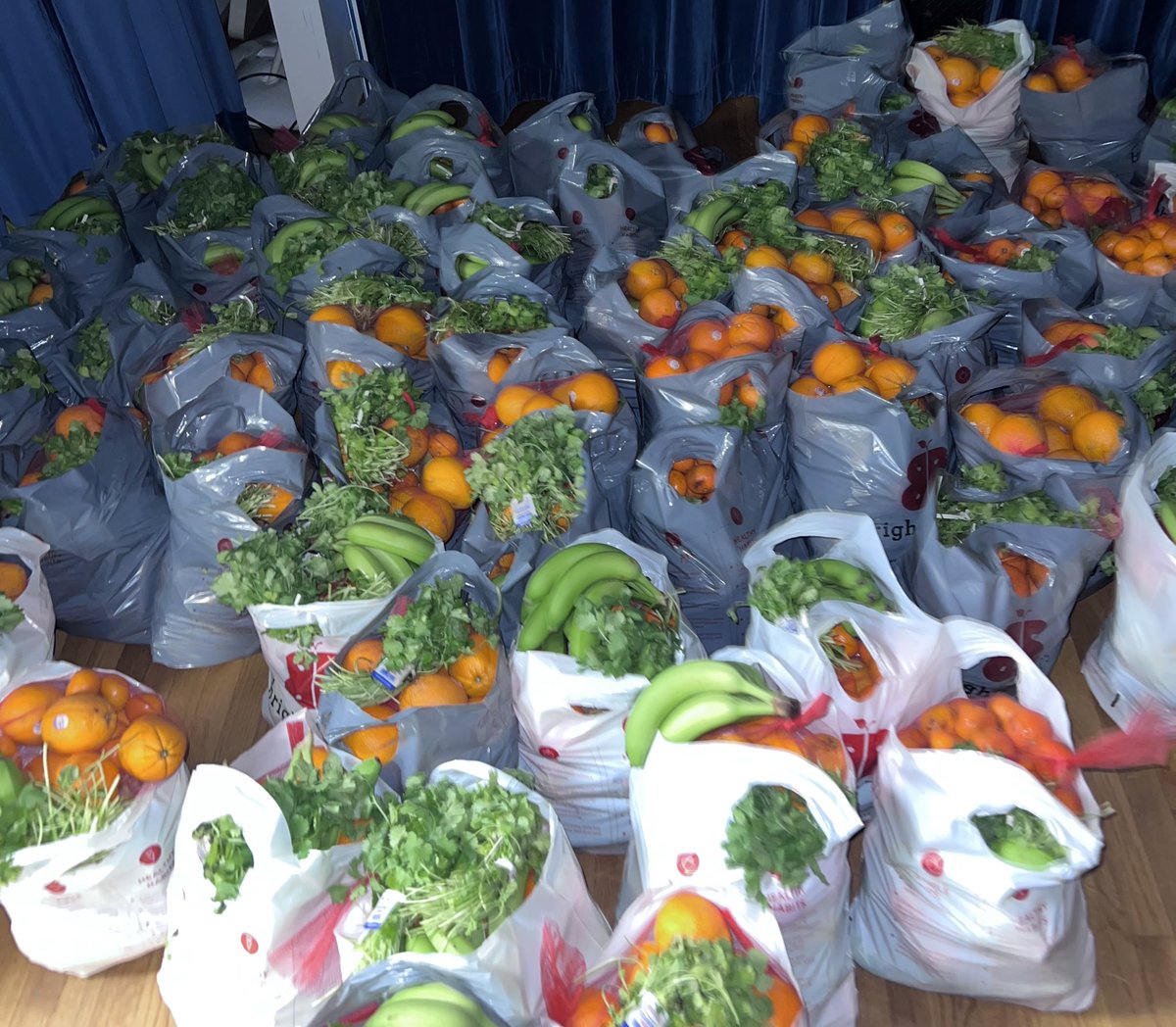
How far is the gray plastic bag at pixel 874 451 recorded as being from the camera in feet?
6.35

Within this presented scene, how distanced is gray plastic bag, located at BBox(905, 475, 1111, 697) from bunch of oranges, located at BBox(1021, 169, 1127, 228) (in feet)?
3.35

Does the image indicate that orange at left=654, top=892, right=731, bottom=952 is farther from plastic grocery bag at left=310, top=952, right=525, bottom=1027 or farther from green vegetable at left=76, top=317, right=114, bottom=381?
green vegetable at left=76, top=317, right=114, bottom=381

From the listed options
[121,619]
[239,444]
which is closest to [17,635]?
[121,619]

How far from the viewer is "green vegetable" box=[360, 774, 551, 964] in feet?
4.03

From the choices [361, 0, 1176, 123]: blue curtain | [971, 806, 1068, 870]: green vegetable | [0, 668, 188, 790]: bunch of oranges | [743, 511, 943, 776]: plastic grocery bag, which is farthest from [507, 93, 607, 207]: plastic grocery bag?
[971, 806, 1068, 870]: green vegetable

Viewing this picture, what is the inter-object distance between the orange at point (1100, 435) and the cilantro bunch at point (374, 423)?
49.2 inches

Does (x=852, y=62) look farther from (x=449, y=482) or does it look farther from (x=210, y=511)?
(x=210, y=511)

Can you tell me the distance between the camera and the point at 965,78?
2.89m

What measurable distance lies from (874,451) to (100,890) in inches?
59.7

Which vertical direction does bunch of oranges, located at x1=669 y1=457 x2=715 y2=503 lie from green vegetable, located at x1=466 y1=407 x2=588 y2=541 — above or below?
below

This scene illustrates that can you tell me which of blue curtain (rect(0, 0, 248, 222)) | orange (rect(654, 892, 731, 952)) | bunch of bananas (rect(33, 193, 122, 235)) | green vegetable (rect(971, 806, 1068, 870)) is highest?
blue curtain (rect(0, 0, 248, 222))

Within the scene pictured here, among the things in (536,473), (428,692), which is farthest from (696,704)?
(536,473)

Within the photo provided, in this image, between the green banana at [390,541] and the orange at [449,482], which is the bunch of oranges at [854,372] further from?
the green banana at [390,541]

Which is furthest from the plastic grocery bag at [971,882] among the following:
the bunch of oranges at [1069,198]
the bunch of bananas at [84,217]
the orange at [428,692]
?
the bunch of bananas at [84,217]
